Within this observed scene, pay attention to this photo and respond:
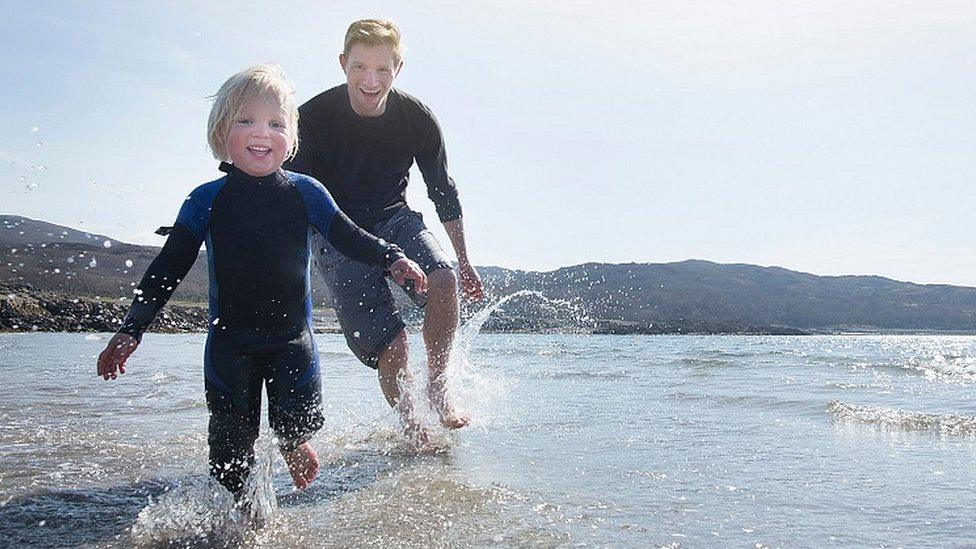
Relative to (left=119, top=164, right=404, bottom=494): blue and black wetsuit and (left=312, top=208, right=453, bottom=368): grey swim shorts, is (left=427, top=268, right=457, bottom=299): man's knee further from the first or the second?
(left=119, top=164, right=404, bottom=494): blue and black wetsuit

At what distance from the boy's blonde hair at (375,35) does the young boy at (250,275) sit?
1.31 m

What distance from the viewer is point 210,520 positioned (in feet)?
9.70

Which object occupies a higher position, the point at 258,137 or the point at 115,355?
the point at 258,137

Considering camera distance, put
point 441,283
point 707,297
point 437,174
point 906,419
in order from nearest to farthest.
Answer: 1. point 441,283
2. point 437,174
3. point 906,419
4. point 707,297

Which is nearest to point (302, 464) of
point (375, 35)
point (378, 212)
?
point (378, 212)

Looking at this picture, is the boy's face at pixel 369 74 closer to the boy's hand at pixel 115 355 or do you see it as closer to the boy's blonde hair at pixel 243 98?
the boy's blonde hair at pixel 243 98

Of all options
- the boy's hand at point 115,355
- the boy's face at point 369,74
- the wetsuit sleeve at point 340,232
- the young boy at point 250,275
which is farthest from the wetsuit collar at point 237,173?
the boy's face at point 369,74

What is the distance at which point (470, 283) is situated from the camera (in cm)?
549

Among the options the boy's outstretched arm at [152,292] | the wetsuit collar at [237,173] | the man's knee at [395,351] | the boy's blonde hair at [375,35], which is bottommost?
the man's knee at [395,351]

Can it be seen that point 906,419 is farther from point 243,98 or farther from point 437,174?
point 243,98

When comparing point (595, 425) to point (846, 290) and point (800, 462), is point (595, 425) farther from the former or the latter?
point (846, 290)

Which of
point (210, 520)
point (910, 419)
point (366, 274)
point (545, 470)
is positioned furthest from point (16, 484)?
point (910, 419)

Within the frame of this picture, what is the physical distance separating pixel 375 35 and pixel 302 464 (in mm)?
2599

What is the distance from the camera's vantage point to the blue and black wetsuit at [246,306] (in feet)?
10.3
